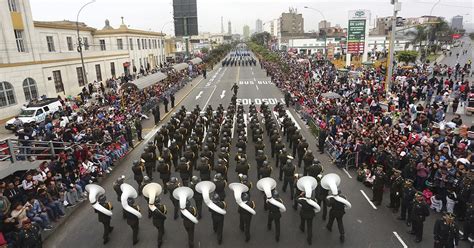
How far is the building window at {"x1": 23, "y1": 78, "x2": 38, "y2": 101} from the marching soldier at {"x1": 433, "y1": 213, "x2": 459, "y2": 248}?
29719mm

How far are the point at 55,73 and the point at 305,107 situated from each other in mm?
23488

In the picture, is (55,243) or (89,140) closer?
(55,243)

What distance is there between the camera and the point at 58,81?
1250 inches

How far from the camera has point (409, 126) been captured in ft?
52.4

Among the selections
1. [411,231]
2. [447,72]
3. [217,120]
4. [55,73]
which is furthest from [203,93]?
[411,231]

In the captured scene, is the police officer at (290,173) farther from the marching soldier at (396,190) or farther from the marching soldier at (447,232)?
the marching soldier at (447,232)

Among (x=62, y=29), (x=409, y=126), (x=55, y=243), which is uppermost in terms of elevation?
(x=62, y=29)

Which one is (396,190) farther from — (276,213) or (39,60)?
(39,60)

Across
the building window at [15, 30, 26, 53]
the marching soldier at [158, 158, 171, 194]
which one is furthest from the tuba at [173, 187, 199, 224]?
Result: the building window at [15, 30, 26, 53]

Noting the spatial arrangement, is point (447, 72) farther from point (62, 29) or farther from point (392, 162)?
point (62, 29)

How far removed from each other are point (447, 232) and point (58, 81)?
33225 mm

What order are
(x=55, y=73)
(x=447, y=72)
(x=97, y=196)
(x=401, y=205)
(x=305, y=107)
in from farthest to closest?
(x=447, y=72) < (x=55, y=73) < (x=305, y=107) < (x=401, y=205) < (x=97, y=196)

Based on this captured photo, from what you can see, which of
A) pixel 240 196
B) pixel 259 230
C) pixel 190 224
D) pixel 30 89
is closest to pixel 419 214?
pixel 259 230

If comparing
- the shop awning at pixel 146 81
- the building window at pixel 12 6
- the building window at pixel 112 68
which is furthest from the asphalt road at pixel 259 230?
the building window at pixel 112 68
